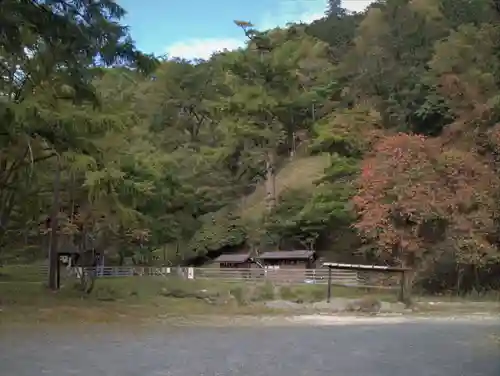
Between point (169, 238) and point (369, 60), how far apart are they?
50.2ft

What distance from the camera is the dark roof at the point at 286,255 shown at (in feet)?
95.8

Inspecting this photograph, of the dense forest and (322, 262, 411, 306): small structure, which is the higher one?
the dense forest

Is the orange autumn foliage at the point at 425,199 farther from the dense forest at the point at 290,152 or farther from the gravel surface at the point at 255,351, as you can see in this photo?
the gravel surface at the point at 255,351

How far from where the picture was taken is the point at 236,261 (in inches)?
1219

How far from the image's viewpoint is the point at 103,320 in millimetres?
14602

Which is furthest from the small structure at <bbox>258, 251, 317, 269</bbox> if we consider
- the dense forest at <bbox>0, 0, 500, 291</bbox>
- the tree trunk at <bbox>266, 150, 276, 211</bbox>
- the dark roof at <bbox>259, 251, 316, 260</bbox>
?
the tree trunk at <bbox>266, 150, 276, 211</bbox>

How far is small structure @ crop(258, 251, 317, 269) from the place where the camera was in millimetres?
29266

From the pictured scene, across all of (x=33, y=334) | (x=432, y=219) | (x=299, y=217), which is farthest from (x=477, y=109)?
(x=33, y=334)

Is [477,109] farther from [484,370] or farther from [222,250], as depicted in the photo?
[484,370]

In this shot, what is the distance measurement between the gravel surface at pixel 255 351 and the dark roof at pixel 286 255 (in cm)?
1621

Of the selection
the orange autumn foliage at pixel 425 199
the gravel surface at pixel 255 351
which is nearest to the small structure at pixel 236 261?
the orange autumn foliage at pixel 425 199

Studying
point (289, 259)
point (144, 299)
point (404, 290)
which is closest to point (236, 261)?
point (289, 259)

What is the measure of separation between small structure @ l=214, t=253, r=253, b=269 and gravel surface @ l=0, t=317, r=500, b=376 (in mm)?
17975

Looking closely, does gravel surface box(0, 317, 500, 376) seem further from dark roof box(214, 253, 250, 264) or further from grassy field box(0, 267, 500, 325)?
dark roof box(214, 253, 250, 264)
